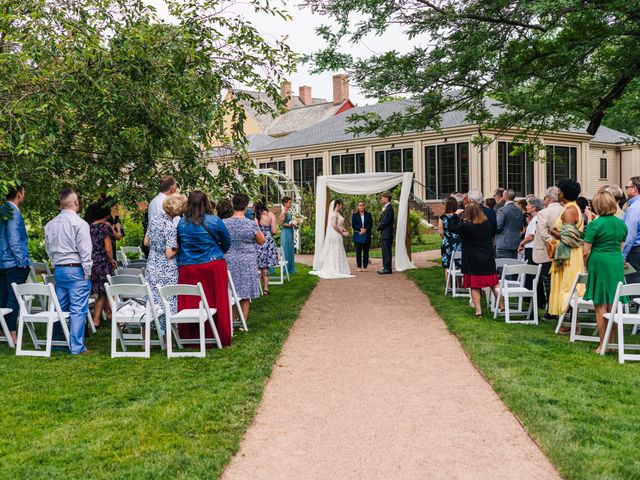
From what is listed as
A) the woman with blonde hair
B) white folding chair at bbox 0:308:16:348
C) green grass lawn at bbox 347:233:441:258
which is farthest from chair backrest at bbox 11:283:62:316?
green grass lawn at bbox 347:233:441:258

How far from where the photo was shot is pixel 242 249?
9.92 meters

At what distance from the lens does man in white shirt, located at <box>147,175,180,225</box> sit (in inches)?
351

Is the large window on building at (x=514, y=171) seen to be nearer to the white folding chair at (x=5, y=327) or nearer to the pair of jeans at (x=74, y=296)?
the pair of jeans at (x=74, y=296)

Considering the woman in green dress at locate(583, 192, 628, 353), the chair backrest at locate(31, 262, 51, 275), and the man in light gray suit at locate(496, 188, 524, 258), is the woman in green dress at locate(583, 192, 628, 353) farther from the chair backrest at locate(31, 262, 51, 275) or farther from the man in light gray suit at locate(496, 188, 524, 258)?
the chair backrest at locate(31, 262, 51, 275)

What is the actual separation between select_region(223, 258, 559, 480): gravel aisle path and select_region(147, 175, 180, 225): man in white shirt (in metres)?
2.42

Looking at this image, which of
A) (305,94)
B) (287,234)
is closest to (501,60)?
(287,234)

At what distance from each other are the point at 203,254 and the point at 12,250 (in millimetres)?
2386

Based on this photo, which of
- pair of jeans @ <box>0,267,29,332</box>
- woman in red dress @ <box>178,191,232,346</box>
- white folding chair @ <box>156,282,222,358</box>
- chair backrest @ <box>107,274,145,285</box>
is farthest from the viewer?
chair backrest @ <box>107,274,145,285</box>

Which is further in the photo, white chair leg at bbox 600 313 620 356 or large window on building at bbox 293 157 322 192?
large window on building at bbox 293 157 322 192

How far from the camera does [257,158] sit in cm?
4159

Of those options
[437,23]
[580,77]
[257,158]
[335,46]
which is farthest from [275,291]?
[257,158]

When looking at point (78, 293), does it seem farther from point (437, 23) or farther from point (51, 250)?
point (437, 23)

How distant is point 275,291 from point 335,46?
18.5ft

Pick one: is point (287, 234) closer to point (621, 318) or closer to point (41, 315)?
point (41, 315)
